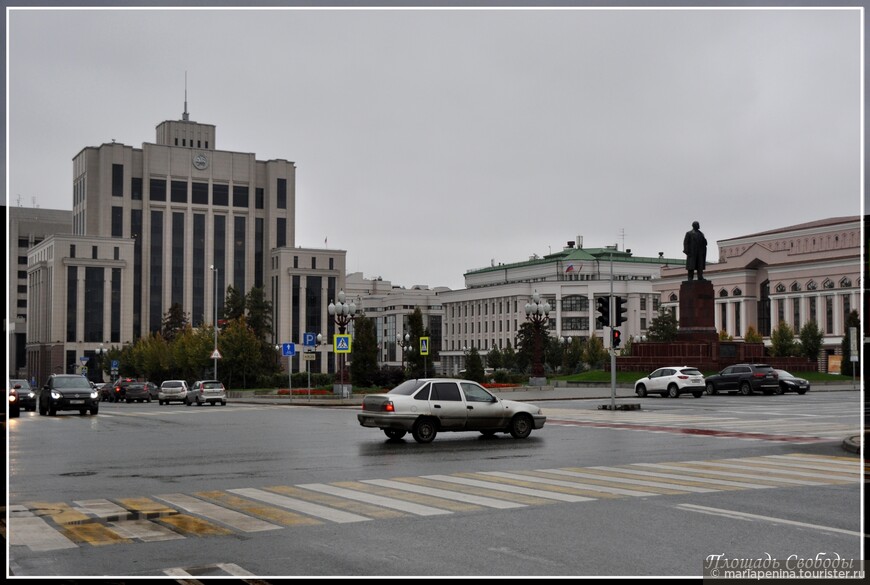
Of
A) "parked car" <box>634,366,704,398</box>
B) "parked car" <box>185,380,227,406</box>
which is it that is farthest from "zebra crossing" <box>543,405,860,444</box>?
"parked car" <box>185,380,227,406</box>

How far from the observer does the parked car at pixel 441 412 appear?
74.9ft

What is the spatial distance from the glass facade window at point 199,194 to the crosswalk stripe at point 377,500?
14645 centimetres

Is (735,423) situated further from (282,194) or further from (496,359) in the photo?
(282,194)

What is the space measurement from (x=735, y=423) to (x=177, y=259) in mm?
136001

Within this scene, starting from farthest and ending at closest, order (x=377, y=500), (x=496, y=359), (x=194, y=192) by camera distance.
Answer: (x=194, y=192), (x=496, y=359), (x=377, y=500)

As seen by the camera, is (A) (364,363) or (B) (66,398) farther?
(A) (364,363)

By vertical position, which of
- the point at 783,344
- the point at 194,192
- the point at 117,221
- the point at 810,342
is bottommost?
the point at 783,344

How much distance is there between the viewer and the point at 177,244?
507 ft

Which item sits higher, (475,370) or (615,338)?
(615,338)

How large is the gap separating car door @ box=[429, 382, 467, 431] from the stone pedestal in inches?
1571

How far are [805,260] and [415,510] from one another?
4315 inches

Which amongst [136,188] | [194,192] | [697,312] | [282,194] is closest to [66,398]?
[697,312]

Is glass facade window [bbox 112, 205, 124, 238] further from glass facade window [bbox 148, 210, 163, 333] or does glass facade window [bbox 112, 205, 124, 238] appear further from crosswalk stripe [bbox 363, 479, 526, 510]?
crosswalk stripe [bbox 363, 479, 526, 510]

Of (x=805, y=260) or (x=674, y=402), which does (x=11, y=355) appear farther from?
(x=805, y=260)
